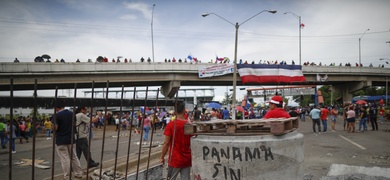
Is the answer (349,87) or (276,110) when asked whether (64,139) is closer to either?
(276,110)

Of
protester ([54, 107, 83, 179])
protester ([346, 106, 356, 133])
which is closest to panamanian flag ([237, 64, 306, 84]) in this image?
protester ([346, 106, 356, 133])

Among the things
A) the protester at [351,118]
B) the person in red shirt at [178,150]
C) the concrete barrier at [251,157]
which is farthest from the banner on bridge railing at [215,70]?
the concrete barrier at [251,157]

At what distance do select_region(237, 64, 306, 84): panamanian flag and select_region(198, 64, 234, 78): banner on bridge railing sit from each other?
2.36m

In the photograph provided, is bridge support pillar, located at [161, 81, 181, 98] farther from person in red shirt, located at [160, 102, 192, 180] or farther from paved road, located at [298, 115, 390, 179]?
person in red shirt, located at [160, 102, 192, 180]

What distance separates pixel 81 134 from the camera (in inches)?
261

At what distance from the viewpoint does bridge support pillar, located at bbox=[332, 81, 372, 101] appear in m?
43.4

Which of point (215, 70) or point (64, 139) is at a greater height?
point (215, 70)

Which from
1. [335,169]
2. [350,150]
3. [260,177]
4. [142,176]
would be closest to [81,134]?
[142,176]

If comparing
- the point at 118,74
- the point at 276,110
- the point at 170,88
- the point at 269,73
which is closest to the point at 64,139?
the point at 276,110

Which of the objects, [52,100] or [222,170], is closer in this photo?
[52,100]

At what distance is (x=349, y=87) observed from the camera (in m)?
46.6

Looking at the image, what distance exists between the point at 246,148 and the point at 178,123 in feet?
4.47

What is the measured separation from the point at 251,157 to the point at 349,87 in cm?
5098

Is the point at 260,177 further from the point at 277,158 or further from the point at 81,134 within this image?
the point at 81,134
